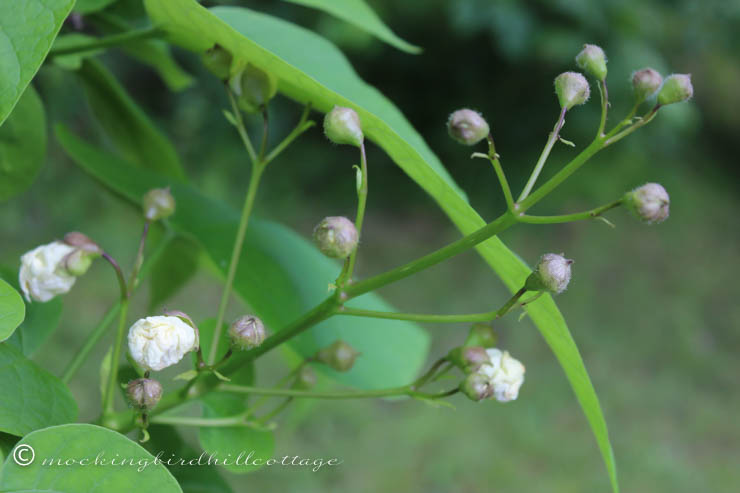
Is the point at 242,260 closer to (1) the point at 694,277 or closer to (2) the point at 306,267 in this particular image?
(2) the point at 306,267

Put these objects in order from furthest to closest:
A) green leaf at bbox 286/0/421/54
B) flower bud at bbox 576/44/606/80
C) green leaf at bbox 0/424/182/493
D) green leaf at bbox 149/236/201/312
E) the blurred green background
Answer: the blurred green background < green leaf at bbox 149/236/201/312 < green leaf at bbox 286/0/421/54 < flower bud at bbox 576/44/606/80 < green leaf at bbox 0/424/182/493

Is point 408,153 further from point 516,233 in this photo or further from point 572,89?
point 516,233

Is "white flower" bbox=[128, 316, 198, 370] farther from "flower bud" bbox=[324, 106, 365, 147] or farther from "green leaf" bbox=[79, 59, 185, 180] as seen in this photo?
"green leaf" bbox=[79, 59, 185, 180]

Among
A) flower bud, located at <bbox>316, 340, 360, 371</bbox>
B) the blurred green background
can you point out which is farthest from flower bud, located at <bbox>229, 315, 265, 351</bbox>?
the blurred green background

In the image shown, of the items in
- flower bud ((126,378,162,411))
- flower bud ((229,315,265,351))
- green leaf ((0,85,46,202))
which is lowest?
green leaf ((0,85,46,202))

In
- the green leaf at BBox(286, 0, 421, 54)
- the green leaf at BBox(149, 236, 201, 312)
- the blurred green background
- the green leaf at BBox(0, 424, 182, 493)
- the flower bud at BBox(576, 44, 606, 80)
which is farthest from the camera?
the blurred green background

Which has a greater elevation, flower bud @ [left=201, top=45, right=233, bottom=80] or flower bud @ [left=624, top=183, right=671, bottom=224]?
→ flower bud @ [left=624, top=183, right=671, bottom=224]

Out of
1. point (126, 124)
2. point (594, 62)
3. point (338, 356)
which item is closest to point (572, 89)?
point (594, 62)
